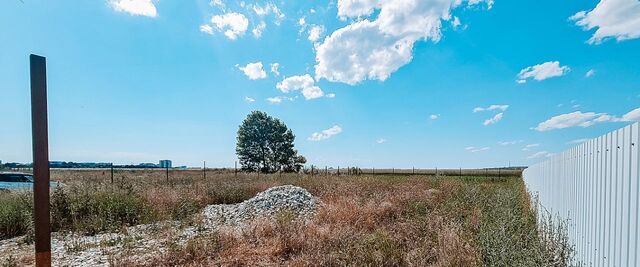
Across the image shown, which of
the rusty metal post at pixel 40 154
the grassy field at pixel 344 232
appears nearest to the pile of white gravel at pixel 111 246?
the grassy field at pixel 344 232

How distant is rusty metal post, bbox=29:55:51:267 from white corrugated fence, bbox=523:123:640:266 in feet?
11.2

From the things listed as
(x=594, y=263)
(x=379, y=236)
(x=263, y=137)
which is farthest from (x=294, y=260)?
(x=263, y=137)

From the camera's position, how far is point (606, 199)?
2012mm

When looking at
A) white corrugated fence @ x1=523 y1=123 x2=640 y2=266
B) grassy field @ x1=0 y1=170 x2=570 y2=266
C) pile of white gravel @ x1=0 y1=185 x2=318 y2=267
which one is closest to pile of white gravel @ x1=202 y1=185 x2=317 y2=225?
pile of white gravel @ x1=0 y1=185 x2=318 y2=267

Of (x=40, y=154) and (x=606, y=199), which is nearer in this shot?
(x=606, y=199)

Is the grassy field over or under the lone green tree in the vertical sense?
under

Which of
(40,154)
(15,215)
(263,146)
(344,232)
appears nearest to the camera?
(40,154)

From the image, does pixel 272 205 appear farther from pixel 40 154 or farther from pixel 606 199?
pixel 606 199

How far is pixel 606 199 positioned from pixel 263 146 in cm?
3649

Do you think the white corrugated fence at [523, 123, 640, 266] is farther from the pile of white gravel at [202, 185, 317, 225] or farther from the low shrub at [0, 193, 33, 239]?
the low shrub at [0, 193, 33, 239]

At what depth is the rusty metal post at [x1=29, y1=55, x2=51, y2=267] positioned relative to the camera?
2.34 m

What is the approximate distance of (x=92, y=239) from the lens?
6.42 meters

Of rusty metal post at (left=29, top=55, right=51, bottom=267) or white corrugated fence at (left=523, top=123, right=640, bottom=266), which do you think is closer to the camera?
white corrugated fence at (left=523, top=123, right=640, bottom=266)

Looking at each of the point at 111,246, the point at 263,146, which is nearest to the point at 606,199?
the point at 111,246
